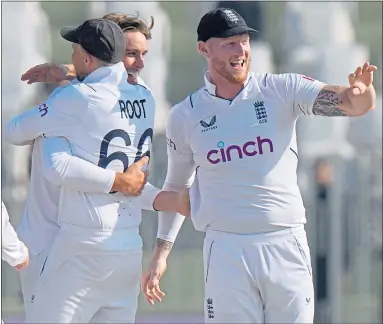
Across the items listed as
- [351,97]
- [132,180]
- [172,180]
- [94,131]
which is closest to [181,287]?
[172,180]

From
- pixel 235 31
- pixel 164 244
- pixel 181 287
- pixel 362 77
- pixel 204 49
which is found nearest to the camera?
pixel 362 77

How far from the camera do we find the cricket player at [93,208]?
4730mm

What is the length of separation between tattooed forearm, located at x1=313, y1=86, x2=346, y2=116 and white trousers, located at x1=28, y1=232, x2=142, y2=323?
952mm

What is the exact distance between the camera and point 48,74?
5.32m

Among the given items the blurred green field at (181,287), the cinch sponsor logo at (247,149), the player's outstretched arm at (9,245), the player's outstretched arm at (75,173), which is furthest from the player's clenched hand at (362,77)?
the blurred green field at (181,287)

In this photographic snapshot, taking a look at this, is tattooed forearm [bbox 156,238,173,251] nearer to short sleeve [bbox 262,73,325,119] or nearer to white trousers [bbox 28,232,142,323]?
white trousers [bbox 28,232,142,323]

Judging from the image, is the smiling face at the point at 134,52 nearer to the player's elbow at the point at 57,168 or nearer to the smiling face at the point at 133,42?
the smiling face at the point at 133,42

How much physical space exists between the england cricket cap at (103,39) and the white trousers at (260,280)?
85 centimetres

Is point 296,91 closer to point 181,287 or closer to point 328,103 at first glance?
point 328,103

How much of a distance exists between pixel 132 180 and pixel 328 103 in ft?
2.80

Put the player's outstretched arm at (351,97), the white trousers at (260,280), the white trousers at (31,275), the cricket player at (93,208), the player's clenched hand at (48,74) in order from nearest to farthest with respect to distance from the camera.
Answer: the player's outstretched arm at (351,97), the white trousers at (260,280), the cricket player at (93,208), the white trousers at (31,275), the player's clenched hand at (48,74)

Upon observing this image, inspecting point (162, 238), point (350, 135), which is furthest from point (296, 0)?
point (162, 238)

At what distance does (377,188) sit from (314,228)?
2.11 feet

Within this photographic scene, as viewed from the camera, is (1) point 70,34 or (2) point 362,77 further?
(1) point 70,34
